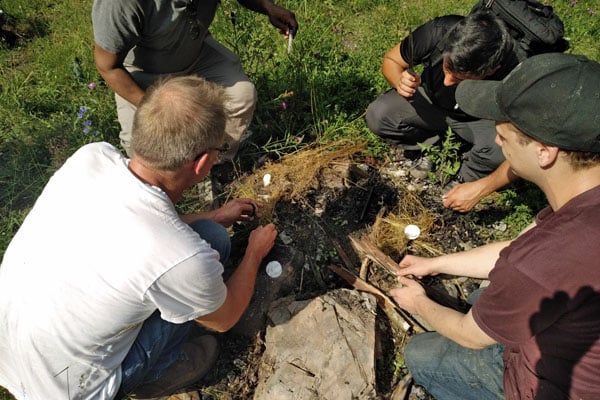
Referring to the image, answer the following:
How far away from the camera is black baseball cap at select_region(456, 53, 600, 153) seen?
1654 millimetres

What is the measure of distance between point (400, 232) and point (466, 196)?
1.76ft

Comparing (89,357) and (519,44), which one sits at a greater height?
(519,44)

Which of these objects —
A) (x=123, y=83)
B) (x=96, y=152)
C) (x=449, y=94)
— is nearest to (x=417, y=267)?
(x=449, y=94)

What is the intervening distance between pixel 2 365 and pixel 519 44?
3.65m

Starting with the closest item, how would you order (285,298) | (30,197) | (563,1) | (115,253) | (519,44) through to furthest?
(115,253)
(285,298)
(519,44)
(30,197)
(563,1)

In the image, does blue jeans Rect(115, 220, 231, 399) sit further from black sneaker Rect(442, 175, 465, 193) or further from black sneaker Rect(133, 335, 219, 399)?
black sneaker Rect(442, 175, 465, 193)

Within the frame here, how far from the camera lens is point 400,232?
3242 mm

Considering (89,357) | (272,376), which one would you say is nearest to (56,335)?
(89,357)

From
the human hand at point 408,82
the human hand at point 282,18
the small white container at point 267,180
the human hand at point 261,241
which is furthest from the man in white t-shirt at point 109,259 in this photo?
the human hand at point 282,18

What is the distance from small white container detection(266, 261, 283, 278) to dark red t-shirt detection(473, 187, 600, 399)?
1.45 m

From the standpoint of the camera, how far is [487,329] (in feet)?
5.77

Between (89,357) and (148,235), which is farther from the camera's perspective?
(89,357)

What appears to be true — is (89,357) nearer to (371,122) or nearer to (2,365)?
(2,365)

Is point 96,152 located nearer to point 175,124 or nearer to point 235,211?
point 175,124
